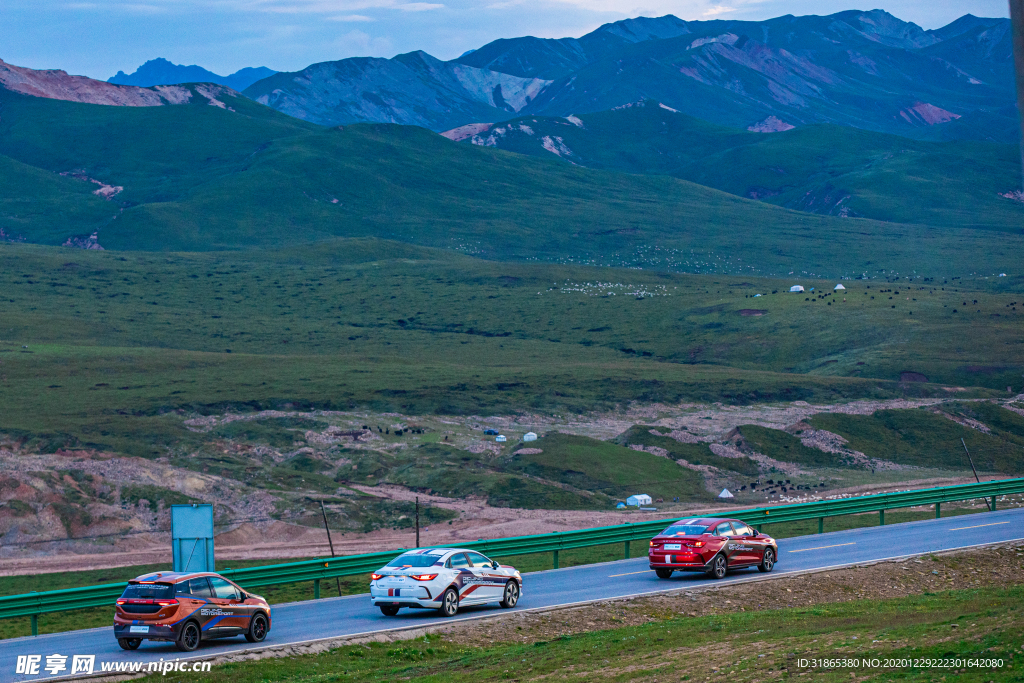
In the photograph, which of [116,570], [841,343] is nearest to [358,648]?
[116,570]

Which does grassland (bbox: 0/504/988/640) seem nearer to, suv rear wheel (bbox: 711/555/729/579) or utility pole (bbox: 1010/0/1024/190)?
suv rear wheel (bbox: 711/555/729/579)

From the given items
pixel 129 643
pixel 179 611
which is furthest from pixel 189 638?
pixel 129 643

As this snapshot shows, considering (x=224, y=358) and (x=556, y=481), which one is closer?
(x=556, y=481)

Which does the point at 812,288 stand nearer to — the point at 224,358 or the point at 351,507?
the point at 224,358

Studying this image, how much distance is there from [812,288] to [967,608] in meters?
134

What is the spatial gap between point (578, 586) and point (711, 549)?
368cm

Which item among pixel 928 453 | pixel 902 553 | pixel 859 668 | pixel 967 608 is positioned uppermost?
pixel 859 668

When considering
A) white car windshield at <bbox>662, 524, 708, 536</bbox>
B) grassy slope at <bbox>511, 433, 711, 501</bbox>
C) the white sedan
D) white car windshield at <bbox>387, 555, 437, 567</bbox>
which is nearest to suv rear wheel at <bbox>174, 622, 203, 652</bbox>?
the white sedan

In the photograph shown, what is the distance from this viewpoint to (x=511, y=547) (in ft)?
107

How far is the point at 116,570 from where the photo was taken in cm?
4312

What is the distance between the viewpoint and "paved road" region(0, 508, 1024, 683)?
2259 cm

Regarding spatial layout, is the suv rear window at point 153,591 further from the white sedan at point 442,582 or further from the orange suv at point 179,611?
the white sedan at point 442,582

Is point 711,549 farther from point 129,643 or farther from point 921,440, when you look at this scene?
point 921,440

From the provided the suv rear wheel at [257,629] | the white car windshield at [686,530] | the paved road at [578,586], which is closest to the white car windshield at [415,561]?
the paved road at [578,586]
